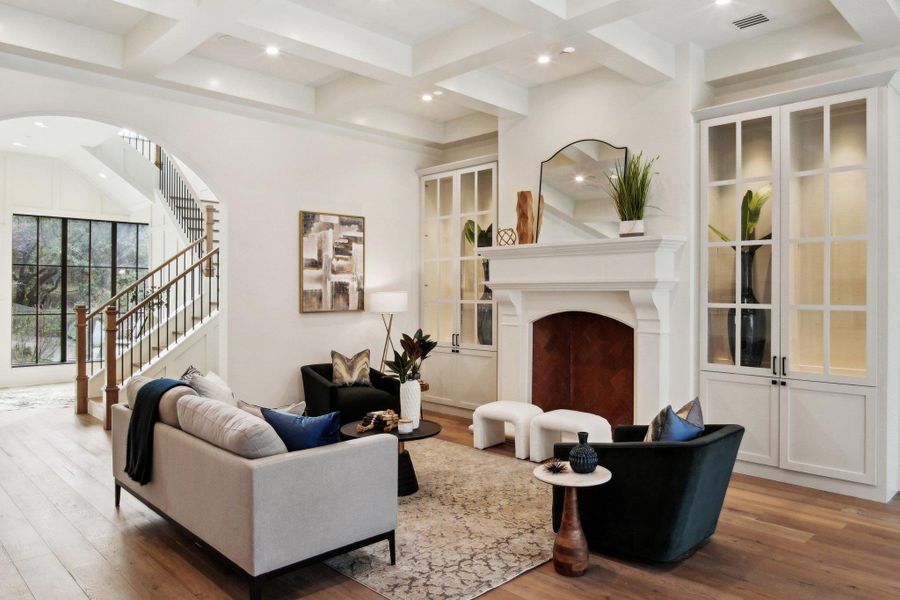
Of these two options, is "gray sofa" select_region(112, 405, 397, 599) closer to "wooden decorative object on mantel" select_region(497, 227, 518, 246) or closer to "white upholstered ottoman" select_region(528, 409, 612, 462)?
"white upholstered ottoman" select_region(528, 409, 612, 462)

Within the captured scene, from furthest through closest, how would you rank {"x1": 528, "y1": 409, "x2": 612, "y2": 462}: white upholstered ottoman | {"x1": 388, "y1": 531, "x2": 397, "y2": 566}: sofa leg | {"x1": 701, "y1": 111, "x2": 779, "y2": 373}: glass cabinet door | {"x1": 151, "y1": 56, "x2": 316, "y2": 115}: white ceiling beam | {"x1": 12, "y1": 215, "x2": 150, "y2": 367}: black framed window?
{"x1": 12, "y1": 215, "x2": 150, "y2": 367}: black framed window
{"x1": 151, "y1": 56, "x2": 316, "y2": 115}: white ceiling beam
{"x1": 528, "y1": 409, "x2": 612, "y2": 462}: white upholstered ottoman
{"x1": 701, "y1": 111, "x2": 779, "y2": 373}: glass cabinet door
{"x1": 388, "y1": 531, "x2": 397, "y2": 566}: sofa leg

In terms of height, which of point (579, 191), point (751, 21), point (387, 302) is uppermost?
point (751, 21)

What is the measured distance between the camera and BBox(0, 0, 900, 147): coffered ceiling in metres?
3.85

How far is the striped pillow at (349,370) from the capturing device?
5.93 meters

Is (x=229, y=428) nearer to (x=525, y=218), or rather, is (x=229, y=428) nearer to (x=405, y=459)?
(x=405, y=459)

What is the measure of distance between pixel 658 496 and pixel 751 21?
131 inches

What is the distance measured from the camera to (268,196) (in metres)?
5.92

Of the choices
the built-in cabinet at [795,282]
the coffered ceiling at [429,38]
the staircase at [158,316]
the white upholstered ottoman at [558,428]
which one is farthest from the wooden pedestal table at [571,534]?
the staircase at [158,316]

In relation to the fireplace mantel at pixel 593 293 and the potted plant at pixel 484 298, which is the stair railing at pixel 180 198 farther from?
the fireplace mantel at pixel 593 293

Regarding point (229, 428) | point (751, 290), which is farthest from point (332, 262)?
point (751, 290)

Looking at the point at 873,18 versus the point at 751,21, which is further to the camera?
the point at 751,21

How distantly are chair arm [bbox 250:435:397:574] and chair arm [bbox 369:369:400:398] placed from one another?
9.11 feet

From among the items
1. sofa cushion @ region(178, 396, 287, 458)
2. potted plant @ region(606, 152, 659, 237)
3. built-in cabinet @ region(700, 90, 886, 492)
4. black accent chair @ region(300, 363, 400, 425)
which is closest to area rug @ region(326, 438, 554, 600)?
sofa cushion @ region(178, 396, 287, 458)

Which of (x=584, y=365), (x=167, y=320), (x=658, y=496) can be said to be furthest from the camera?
(x=167, y=320)
